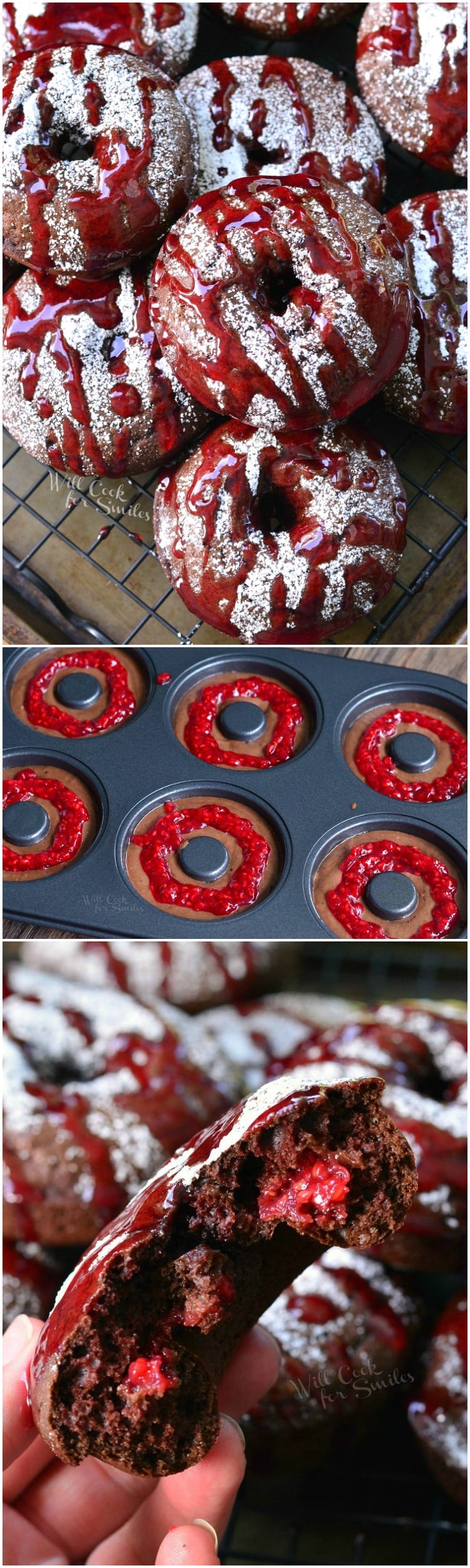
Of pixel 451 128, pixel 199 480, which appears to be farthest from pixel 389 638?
pixel 451 128

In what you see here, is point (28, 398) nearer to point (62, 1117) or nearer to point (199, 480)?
point (199, 480)

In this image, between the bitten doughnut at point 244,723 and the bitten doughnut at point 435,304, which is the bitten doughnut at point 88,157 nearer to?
the bitten doughnut at point 435,304

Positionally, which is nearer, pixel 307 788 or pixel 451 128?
pixel 307 788

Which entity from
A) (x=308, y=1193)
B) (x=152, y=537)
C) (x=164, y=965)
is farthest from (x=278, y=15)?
(x=308, y=1193)

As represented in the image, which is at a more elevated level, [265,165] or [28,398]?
[265,165]

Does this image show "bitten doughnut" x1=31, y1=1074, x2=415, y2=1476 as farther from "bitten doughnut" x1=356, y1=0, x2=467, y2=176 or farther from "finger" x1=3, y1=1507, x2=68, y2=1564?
"bitten doughnut" x1=356, y1=0, x2=467, y2=176

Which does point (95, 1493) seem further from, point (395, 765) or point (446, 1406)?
point (395, 765)

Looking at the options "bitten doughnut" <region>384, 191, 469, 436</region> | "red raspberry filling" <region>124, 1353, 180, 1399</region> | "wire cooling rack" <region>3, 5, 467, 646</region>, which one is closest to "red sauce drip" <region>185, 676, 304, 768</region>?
"wire cooling rack" <region>3, 5, 467, 646</region>
